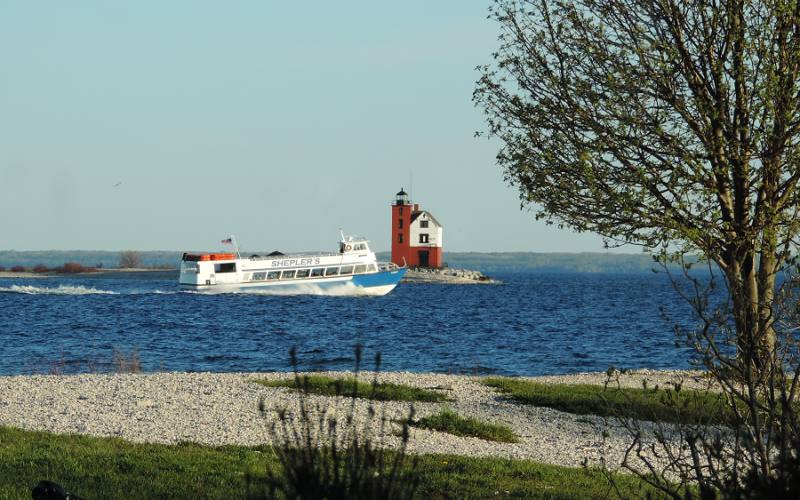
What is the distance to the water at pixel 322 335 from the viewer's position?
1433 inches

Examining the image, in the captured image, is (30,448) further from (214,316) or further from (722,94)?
(214,316)

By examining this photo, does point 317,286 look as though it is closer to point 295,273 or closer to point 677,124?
point 295,273

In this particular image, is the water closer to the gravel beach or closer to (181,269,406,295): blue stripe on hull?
(181,269,406,295): blue stripe on hull

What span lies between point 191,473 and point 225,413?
5.03m

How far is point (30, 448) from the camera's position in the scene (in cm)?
1246

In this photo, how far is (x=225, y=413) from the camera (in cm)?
1622

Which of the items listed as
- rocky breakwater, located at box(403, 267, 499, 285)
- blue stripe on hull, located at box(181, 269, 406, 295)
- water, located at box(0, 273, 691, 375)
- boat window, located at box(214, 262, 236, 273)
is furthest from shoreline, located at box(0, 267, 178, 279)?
water, located at box(0, 273, 691, 375)

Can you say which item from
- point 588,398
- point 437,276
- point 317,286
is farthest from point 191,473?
point 437,276

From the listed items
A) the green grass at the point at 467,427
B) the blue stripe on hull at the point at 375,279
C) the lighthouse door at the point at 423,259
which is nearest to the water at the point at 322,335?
the blue stripe on hull at the point at 375,279

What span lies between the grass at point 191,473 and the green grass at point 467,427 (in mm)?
2296

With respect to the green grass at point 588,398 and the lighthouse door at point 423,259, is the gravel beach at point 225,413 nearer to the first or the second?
the green grass at point 588,398

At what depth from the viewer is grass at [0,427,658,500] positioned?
1046cm

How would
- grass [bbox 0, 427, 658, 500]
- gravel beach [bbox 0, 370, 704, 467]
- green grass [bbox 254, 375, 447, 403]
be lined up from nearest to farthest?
grass [bbox 0, 427, 658, 500] < gravel beach [bbox 0, 370, 704, 467] < green grass [bbox 254, 375, 447, 403]

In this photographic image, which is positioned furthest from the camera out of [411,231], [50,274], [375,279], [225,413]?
[50,274]
